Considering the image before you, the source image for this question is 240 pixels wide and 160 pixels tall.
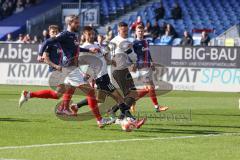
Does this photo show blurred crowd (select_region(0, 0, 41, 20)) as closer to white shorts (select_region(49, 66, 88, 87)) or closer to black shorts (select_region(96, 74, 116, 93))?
white shorts (select_region(49, 66, 88, 87))

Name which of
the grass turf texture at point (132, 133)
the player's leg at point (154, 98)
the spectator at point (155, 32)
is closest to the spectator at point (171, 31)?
the spectator at point (155, 32)

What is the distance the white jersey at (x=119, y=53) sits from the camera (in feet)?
51.9

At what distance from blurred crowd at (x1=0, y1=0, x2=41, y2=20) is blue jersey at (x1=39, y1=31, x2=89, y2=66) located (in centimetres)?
3059

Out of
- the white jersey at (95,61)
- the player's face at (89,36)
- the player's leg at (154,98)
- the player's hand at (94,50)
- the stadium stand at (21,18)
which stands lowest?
the stadium stand at (21,18)

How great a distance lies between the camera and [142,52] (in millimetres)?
19578

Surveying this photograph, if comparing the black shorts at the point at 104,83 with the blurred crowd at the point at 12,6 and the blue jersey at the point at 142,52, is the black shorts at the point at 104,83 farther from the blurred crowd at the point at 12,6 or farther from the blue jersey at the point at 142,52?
the blurred crowd at the point at 12,6

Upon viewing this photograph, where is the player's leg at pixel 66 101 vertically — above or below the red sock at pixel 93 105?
below

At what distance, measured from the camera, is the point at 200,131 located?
1493 cm

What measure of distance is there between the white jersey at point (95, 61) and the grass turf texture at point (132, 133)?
1079mm

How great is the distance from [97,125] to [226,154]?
498 cm

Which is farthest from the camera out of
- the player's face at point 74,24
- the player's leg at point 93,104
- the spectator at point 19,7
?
the spectator at point 19,7

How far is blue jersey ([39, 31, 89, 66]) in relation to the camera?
15.4 metres

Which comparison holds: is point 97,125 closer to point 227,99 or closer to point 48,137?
point 48,137

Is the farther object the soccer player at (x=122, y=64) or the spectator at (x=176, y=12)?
the spectator at (x=176, y=12)
